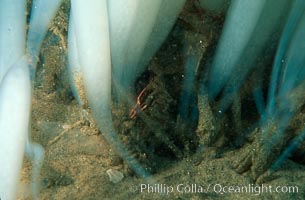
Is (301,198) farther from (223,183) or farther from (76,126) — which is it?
(76,126)

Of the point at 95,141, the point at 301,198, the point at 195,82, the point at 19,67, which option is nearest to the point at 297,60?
the point at 195,82

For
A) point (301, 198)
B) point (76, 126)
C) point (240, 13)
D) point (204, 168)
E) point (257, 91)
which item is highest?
point (240, 13)

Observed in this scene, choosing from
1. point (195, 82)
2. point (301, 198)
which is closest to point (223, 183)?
point (301, 198)

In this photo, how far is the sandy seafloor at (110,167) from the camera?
67.6 inches

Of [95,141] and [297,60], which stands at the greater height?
[297,60]

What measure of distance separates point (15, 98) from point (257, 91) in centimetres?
121

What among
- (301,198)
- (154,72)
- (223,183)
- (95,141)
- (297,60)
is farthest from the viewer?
(154,72)

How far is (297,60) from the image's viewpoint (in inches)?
75.0

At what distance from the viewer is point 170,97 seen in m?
2.15

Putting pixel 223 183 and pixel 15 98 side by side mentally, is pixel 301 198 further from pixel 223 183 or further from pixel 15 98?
pixel 15 98

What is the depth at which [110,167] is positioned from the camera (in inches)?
74.7

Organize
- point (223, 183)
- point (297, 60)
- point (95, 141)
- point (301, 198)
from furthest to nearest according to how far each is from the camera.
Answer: point (95, 141) → point (297, 60) → point (223, 183) → point (301, 198)

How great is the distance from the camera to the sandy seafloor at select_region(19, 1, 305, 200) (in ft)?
5.63

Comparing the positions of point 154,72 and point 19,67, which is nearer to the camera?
point 19,67
